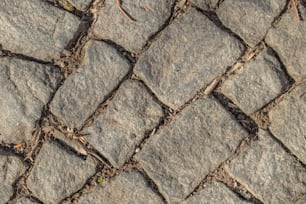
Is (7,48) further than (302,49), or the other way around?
(7,48)

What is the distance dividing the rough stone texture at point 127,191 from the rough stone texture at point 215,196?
204 mm

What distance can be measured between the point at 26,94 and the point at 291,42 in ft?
5.05

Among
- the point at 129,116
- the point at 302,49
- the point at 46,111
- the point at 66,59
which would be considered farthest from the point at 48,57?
the point at 302,49

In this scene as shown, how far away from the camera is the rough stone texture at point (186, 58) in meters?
2.64

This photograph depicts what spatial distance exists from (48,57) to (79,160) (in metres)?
0.63

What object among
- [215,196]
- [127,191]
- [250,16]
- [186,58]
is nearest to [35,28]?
[186,58]

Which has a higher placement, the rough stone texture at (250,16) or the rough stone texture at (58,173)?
the rough stone texture at (250,16)

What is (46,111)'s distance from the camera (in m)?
2.75

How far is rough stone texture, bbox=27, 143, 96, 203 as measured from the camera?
2.71 m

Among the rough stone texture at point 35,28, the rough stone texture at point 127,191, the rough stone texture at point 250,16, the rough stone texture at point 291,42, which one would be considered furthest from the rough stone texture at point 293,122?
the rough stone texture at point 35,28

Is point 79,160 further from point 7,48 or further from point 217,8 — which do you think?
point 217,8

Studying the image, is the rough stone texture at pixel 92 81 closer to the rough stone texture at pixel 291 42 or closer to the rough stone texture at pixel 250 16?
the rough stone texture at pixel 250 16

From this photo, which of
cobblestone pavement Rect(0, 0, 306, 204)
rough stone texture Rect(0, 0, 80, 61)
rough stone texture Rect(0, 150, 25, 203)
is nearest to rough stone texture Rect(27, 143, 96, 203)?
cobblestone pavement Rect(0, 0, 306, 204)

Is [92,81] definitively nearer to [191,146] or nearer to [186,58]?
[186,58]
